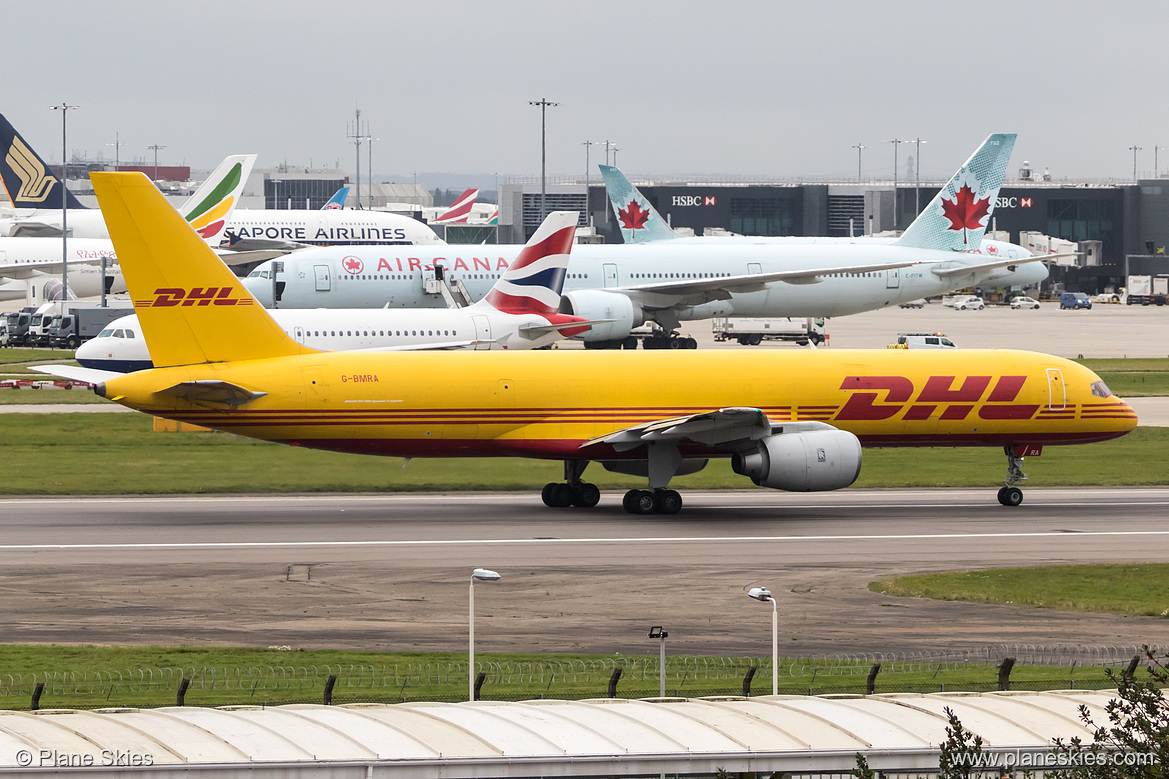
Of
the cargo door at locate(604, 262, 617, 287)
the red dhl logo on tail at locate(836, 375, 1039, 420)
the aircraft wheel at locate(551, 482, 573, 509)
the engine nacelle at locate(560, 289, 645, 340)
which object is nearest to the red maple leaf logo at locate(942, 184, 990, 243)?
the cargo door at locate(604, 262, 617, 287)

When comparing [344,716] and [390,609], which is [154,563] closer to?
[390,609]

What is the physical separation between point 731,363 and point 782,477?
13.8 ft

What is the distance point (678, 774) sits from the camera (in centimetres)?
1395

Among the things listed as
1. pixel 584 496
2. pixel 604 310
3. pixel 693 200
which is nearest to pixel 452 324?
pixel 584 496

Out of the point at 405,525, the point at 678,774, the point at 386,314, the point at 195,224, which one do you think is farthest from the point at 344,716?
the point at 195,224

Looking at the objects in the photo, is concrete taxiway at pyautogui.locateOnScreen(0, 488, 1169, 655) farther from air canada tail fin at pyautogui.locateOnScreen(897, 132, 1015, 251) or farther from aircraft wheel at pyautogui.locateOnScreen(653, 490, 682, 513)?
air canada tail fin at pyautogui.locateOnScreen(897, 132, 1015, 251)

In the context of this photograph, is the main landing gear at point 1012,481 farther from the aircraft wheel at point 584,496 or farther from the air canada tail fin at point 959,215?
the air canada tail fin at point 959,215

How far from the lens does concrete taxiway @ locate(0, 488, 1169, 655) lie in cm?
2584

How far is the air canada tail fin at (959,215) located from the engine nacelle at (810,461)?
54.0 metres

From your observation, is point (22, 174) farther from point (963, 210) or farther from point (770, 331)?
point (963, 210)

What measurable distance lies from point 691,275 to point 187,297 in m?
48.2

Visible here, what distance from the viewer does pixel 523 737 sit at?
14.3 metres

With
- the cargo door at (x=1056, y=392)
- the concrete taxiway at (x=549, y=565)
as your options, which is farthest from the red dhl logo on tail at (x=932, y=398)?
the concrete taxiway at (x=549, y=565)

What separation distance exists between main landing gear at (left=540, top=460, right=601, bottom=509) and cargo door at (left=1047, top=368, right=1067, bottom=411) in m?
13.0
